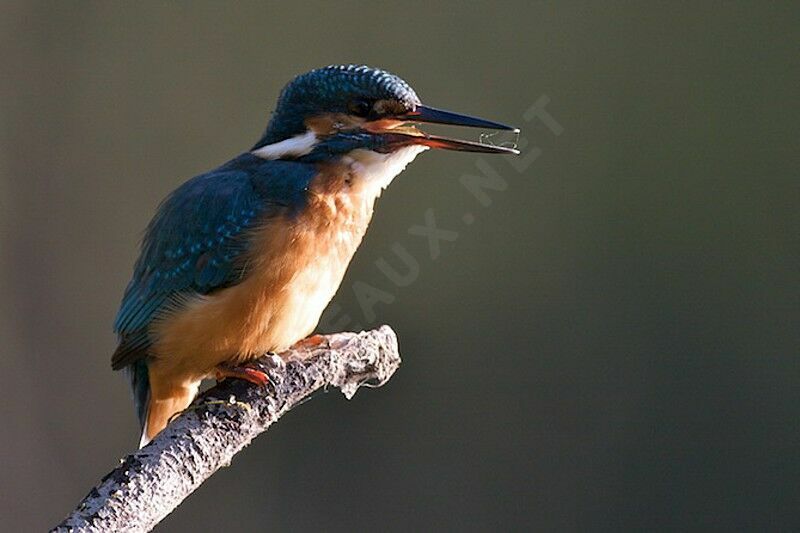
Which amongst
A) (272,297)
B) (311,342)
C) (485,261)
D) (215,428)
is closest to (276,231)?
(272,297)

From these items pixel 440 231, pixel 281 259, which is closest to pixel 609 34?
pixel 440 231

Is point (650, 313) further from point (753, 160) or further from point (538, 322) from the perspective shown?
point (753, 160)

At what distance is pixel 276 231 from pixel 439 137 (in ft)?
0.97

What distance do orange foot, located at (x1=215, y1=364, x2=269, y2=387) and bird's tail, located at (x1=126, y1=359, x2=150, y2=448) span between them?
173 mm

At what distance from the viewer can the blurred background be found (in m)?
3.29

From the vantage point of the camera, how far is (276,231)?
6.57ft

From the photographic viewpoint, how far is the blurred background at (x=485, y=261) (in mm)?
3287

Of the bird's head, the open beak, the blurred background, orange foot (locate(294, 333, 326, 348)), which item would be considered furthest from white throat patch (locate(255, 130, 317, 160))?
the blurred background

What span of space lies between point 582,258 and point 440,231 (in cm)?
40

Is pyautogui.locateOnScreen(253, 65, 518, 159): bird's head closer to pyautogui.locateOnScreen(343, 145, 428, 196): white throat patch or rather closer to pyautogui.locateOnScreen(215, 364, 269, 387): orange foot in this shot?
pyautogui.locateOnScreen(343, 145, 428, 196): white throat patch

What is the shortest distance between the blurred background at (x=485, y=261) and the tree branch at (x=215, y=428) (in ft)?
4.22

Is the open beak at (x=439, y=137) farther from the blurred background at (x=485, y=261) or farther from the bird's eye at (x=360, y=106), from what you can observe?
→ the blurred background at (x=485, y=261)

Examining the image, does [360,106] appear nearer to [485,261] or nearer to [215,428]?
[215,428]

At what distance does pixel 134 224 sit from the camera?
3.67 meters
